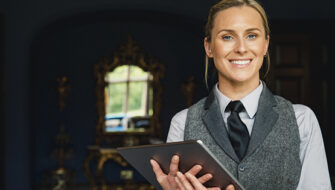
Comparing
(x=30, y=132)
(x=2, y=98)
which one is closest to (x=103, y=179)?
(x=30, y=132)

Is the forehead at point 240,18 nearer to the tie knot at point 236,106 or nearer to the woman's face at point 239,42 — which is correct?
the woman's face at point 239,42

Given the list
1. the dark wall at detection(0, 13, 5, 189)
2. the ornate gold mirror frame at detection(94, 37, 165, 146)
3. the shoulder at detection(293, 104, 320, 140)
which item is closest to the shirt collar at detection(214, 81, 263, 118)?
the shoulder at detection(293, 104, 320, 140)

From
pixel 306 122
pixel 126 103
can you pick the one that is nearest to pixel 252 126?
pixel 306 122

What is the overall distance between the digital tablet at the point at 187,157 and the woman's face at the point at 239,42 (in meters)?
0.32

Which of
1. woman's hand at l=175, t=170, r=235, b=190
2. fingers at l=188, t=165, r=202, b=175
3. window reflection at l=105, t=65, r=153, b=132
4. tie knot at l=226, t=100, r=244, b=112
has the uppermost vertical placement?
tie knot at l=226, t=100, r=244, b=112

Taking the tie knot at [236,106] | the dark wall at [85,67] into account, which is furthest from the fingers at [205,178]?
the dark wall at [85,67]

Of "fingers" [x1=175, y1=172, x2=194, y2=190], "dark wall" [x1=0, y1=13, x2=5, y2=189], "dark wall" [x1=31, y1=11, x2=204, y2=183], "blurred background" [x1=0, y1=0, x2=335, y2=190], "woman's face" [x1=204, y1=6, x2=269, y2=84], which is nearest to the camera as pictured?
"fingers" [x1=175, y1=172, x2=194, y2=190]

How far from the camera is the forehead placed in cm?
120

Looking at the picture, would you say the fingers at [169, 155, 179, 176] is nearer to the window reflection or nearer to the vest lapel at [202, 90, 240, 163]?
the vest lapel at [202, 90, 240, 163]

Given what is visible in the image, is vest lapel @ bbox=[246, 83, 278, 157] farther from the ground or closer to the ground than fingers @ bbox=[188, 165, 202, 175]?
farther from the ground

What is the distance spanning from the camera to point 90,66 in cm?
603

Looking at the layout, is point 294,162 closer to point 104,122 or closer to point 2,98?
point 2,98

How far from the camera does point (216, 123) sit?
4.23 feet

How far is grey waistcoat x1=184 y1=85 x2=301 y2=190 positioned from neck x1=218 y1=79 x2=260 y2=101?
0.18ft
